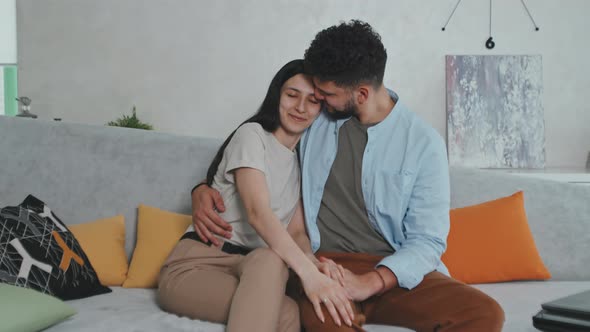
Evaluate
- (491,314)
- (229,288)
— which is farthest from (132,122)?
(491,314)

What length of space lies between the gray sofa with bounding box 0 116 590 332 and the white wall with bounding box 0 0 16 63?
2290 mm

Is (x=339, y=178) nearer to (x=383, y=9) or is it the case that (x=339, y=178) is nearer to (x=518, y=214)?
(x=518, y=214)

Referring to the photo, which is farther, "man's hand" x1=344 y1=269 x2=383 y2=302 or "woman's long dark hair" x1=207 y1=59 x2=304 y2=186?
"woman's long dark hair" x1=207 y1=59 x2=304 y2=186

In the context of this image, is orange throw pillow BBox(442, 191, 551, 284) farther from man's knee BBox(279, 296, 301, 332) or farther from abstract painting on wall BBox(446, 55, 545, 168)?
abstract painting on wall BBox(446, 55, 545, 168)

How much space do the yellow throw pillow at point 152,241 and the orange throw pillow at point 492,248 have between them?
96 centimetres

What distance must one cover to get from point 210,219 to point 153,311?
312 mm

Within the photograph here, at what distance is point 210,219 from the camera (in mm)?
1934

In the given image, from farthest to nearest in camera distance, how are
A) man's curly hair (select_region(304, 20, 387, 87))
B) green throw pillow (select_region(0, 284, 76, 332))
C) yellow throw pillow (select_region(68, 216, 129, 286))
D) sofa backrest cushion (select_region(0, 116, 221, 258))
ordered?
sofa backrest cushion (select_region(0, 116, 221, 258)), yellow throw pillow (select_region(68, 216, 129, 286)), man's curly hair (select_region(304, 20, 387, 87)), green throw pillow (select_region(0, 284, 76, 332))

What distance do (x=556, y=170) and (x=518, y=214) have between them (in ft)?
5.67

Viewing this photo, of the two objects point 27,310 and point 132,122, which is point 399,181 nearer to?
point 27,310

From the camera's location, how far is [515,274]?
2311 mm

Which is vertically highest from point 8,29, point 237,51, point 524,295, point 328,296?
point 8,29

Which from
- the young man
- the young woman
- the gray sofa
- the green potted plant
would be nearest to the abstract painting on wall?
the gray sofa

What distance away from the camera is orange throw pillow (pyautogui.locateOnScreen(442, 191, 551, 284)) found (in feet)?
7.54
